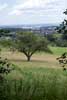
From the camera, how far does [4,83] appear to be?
4793 mm

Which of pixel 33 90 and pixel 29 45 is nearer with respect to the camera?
pixel 33 90

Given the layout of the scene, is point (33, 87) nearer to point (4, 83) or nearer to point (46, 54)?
point (4, 83)

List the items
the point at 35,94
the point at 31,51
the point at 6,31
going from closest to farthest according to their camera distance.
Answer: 1. the point at 35,94
2. the point at 6,31
3. the point at 31,51

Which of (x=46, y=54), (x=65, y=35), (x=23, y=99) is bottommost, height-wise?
(x=46, y=54)

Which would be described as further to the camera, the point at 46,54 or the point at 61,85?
the point at 46,54

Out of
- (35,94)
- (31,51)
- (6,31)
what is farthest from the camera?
(31,51)

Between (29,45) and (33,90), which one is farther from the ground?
(33,90)

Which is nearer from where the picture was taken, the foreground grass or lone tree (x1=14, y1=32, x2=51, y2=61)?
the foreground grass

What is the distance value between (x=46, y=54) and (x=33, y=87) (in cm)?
4634

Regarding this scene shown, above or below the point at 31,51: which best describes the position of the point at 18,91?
above

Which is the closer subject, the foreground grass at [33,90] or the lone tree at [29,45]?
the foreground grass at [33,90]

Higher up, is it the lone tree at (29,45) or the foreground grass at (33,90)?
the foreground grass at (33,90)

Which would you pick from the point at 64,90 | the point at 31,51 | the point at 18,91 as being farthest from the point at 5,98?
the point at 31,51

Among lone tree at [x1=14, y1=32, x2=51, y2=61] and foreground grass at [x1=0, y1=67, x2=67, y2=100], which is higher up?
foreground grass at [x1=0, y1=67, x2=67, y2=100]
